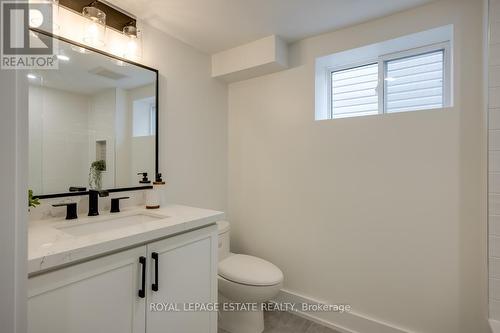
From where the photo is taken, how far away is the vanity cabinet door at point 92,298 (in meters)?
0.80

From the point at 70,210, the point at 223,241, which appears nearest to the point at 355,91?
the point at 223,241

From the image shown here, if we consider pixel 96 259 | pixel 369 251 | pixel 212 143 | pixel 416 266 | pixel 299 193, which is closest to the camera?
pixel 96 259

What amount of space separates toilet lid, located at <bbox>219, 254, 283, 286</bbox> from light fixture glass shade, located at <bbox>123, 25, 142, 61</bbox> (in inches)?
60.5

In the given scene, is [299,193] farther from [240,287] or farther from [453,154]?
[453,154]

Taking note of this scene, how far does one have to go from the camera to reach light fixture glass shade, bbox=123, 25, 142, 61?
1608mm

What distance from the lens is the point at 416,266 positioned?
158cm

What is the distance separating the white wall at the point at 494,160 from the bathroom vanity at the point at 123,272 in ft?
4.48

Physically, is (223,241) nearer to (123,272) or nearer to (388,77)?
(123,272)

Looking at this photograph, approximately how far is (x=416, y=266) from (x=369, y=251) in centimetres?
27

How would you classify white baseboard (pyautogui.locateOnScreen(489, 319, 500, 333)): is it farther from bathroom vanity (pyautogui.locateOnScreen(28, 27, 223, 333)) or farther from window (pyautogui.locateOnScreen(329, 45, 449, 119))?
bathroom vanity (pyautogui.locateOnScreen(28, 27, 223, 333))

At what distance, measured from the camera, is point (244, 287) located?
1654 millimetres

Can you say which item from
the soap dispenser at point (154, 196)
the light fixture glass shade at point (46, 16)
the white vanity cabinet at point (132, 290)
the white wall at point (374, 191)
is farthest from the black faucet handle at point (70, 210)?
the white wall at point (374, 191)

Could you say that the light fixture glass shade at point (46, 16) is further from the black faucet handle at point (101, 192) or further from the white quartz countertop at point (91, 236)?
the white quartz countertop at point (91, 236)

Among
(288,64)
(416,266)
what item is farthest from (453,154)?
(288,64)
